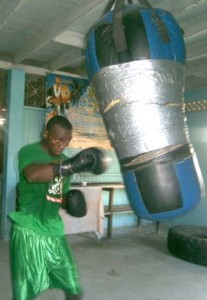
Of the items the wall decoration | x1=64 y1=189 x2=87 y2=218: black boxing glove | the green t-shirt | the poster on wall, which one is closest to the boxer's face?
the green t-shirt

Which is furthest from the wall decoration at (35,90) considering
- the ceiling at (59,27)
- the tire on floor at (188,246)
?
the tire on floor at (188,246)

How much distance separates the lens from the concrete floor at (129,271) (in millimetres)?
3293

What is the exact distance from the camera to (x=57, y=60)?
18.2 feet

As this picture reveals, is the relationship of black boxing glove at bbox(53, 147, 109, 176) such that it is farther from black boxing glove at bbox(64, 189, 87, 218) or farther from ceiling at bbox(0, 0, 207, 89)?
ceiling at bbox(0, 0, 207, 89)

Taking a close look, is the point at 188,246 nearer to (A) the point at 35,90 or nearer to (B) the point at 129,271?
(B) the point at 129,271

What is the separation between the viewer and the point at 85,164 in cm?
195

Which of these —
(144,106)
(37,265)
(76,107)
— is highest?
(76,107)

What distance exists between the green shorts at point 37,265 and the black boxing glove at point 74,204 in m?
0.21

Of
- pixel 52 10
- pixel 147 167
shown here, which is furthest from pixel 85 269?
pixel 52 10

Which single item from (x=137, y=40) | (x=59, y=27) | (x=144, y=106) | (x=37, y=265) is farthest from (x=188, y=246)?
(x=137, y=40)

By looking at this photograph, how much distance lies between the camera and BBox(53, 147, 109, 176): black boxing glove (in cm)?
194

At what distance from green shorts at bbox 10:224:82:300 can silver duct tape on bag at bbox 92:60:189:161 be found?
0.84 metres

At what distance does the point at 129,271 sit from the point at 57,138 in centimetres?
241

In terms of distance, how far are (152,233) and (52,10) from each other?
409cm
